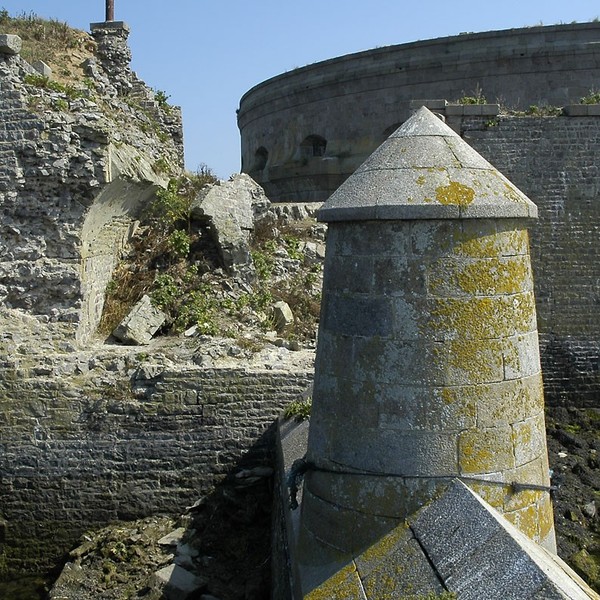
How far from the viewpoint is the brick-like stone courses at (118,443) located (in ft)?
24.7

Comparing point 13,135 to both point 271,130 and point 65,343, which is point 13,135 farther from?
point 271,130

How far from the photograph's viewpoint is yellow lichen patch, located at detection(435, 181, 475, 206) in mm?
3078

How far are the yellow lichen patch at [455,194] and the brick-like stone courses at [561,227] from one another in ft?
31.4

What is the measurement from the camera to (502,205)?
10.3ft

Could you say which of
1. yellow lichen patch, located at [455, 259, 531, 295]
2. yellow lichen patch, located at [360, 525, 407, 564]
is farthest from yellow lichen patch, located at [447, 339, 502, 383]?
yellow lichen patch, located at [360, 525, 407, 564]

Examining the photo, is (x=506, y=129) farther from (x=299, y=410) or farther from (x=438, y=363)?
(x=438, y=363)

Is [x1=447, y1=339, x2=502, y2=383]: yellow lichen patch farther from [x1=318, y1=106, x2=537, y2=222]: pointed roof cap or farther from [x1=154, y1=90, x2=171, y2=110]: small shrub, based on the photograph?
[x1=154, y1=90, x2=171, y2=110]: small shrub

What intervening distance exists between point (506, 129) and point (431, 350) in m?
10.1

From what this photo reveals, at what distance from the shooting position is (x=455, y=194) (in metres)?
3.10

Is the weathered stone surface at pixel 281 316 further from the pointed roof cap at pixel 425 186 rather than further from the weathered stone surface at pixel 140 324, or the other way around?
the pointed roof cap at pixel 425 186

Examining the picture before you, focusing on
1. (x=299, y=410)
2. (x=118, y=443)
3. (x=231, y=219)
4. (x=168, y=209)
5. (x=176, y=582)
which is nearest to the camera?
(x=176, y=582)

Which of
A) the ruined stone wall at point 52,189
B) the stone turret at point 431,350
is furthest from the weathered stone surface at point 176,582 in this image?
the stone turret at point 431,350

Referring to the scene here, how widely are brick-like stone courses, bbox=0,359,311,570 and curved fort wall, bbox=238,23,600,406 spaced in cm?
690

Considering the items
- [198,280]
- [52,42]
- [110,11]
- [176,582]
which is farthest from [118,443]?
[110,11]
